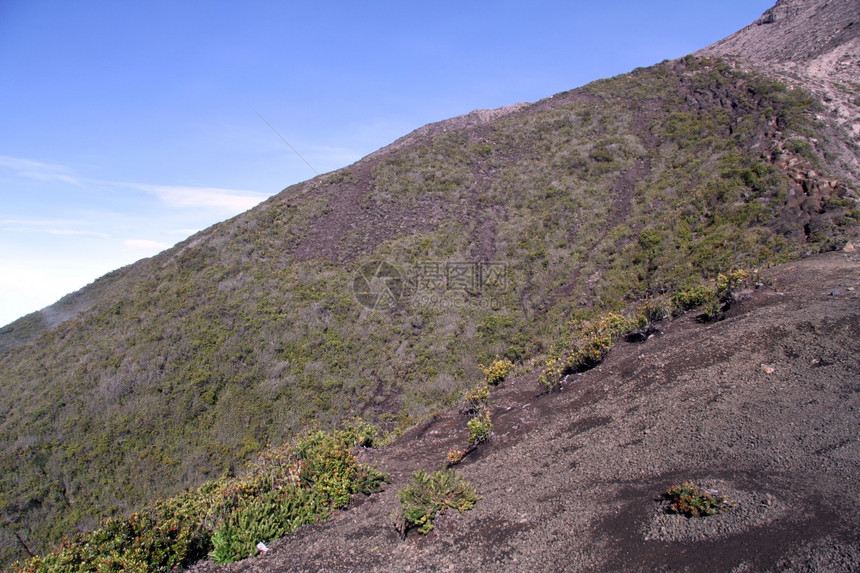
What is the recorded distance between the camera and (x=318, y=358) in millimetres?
16922

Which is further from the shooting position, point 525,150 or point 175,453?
point 525,150

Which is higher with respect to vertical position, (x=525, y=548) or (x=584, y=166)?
(x=584, y=166)

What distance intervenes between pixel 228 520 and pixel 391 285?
14948 millimetres

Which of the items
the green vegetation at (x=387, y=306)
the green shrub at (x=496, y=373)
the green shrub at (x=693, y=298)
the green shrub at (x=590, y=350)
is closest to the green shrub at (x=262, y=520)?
the green shrub at (x=590, y=350)

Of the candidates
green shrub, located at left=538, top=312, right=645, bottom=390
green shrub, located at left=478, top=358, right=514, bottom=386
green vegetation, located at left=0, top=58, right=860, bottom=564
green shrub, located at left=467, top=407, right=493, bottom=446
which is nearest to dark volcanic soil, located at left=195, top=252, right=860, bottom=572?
green shrub, located at left=467, top=407, right=493, bottom=446

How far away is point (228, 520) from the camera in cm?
539

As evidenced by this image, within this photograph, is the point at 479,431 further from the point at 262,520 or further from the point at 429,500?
the point at 262,520

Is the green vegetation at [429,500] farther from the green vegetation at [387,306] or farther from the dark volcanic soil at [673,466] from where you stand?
the green vegetation at [387,306]

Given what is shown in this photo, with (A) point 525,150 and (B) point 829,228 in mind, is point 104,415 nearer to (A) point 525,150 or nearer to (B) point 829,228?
(B) point 829,228

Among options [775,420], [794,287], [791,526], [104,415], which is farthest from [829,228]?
[104,415]

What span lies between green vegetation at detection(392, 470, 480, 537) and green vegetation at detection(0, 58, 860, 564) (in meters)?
4.08

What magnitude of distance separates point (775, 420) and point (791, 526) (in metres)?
2.03

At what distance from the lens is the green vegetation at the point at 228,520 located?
4.77m

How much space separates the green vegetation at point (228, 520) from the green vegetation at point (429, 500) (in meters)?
1.31
